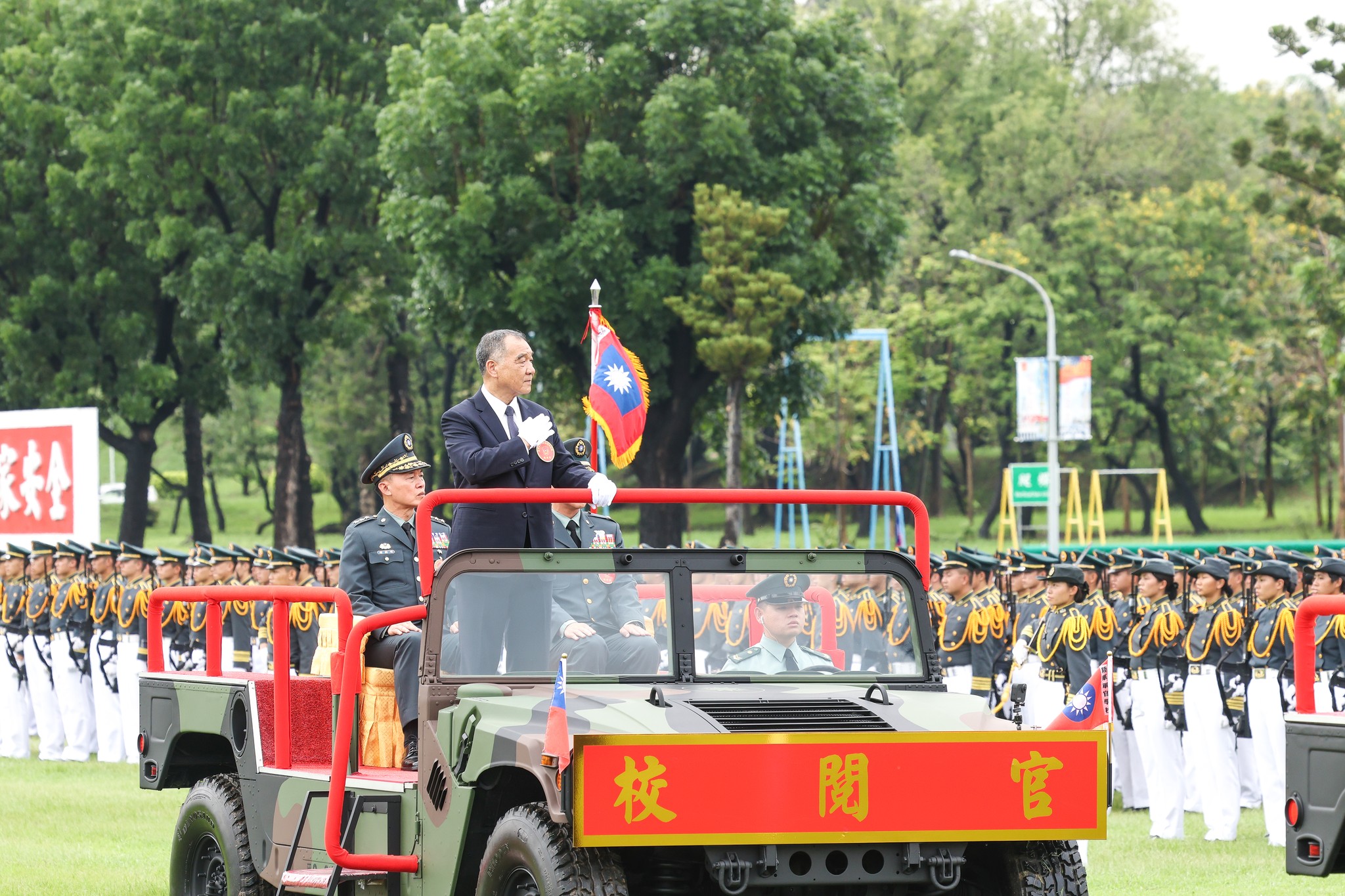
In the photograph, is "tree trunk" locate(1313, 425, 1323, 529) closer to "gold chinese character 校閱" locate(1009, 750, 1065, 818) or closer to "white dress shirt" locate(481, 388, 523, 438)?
"white dress shirt" locate(481, 388, 523, 438)

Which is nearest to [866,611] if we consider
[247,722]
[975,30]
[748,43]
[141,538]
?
[247,722]

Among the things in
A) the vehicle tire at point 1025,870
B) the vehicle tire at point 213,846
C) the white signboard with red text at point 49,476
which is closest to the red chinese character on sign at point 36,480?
the white signboard with red text at point 49,476

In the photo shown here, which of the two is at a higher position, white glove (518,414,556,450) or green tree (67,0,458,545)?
green tree (67,0,458,545)

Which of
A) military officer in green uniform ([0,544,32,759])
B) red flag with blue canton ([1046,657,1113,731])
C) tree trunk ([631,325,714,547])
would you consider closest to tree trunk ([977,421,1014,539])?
tree trunk ([631,325,714,547])

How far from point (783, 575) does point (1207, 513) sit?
61123 millimetres

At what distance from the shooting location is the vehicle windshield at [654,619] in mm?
6676

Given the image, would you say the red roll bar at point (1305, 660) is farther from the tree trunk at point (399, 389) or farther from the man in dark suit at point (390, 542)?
the tree trunk at point (399, 389)

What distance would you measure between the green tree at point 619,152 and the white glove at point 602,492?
79.2ft

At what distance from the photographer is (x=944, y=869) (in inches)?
237

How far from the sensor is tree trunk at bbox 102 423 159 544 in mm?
39531

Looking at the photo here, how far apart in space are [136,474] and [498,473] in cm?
3467

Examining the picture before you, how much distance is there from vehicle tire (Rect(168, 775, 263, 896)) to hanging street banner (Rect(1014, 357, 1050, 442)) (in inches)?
1152

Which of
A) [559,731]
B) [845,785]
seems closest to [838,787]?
[845,785]

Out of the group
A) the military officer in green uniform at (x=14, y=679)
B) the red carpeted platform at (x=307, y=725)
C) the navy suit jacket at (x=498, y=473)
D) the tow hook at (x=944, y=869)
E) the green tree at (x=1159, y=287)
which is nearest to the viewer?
the tow hook at (x=944, y=869)
